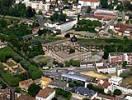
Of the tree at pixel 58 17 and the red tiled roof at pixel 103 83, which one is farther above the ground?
the tree at pixel 58 17

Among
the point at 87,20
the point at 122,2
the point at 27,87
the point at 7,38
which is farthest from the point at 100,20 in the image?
the point at 27,87

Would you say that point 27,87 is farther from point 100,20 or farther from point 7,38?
point 100,20

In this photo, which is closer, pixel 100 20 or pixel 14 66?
pixel 14 66

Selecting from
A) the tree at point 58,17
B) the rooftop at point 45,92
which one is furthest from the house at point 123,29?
the rooftop at point 45,92

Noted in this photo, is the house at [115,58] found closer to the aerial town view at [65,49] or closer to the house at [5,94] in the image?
the aerial town view at [65,49]

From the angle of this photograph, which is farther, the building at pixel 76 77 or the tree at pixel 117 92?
the building at pixel 76 77

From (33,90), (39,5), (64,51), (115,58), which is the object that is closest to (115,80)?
(115,58)

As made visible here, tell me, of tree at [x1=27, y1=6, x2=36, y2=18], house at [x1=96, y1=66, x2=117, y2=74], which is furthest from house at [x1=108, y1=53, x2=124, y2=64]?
tree at [x1=27, y1=6, x2=36, y2=18]

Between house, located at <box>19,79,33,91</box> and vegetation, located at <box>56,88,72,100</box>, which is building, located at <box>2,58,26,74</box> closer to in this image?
house, located at <box>19,79,33,91</box>
